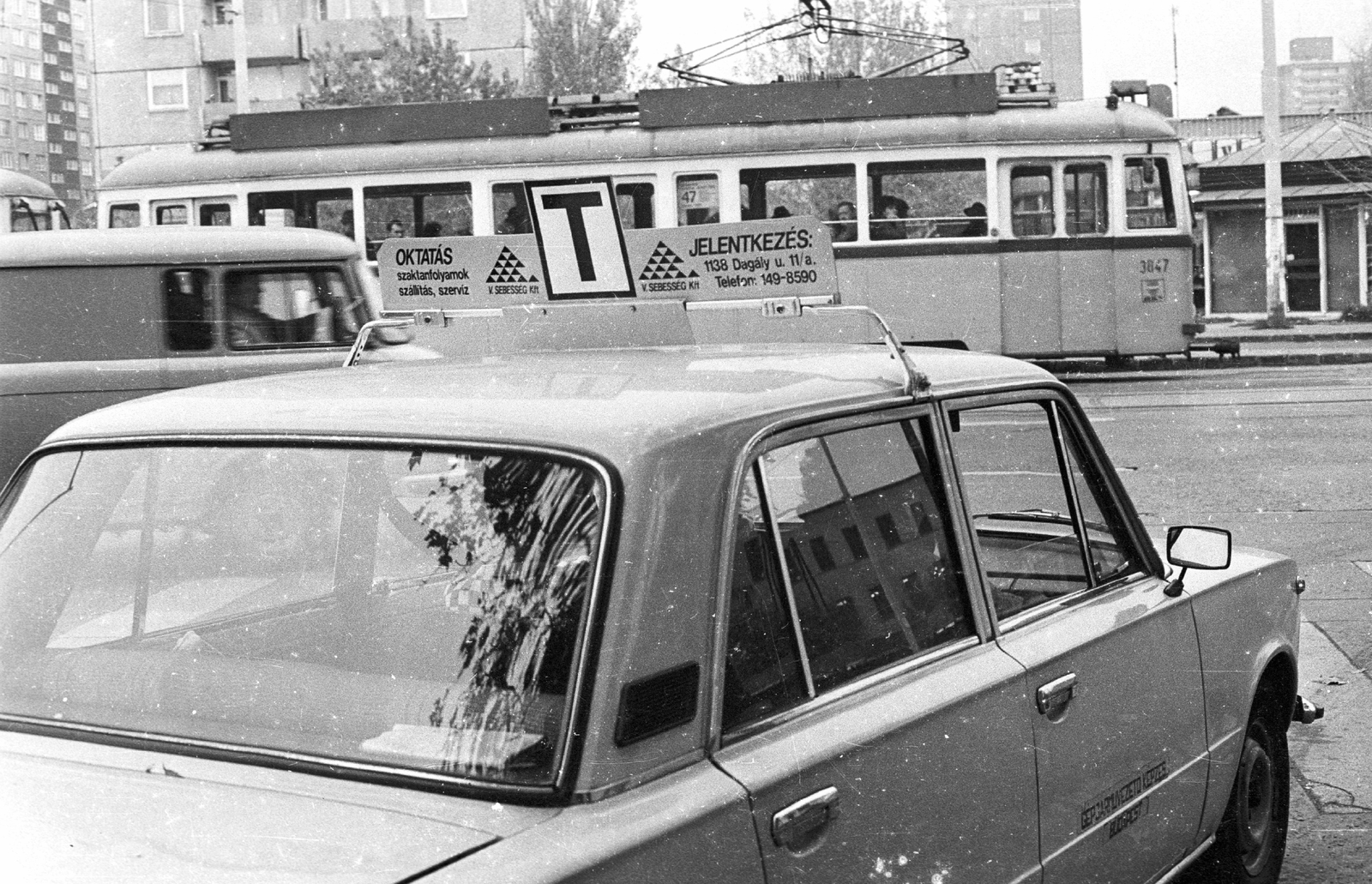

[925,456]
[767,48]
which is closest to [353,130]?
[925,456]

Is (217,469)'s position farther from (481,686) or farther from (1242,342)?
(1242,342)

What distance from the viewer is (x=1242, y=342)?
2747 cm

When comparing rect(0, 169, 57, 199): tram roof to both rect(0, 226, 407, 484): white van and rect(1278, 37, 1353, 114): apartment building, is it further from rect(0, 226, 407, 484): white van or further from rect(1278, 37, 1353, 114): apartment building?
rect(1278, 37, 1353, 114): apartment building

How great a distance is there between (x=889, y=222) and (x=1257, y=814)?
16.2 metres

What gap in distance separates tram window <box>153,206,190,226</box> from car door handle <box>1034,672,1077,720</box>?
18889mm

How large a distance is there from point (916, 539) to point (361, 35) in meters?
55.9

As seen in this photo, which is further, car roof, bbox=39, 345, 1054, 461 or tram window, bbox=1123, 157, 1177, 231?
tram window, bbox=1123, 157, 1177, 231

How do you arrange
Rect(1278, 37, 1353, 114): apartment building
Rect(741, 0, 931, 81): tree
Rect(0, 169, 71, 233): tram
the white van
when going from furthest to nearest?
1. Rect(1278, 37, 1353, 114): apartment building
2. Rect(741, 0, 931, 81): tree
3. Rect(0, 169, 71, 233): tram
4. the white van

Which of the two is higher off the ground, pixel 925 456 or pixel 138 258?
pixel 138 258

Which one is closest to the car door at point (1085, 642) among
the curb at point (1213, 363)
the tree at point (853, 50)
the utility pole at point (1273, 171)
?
the curb at point (1213, 363)

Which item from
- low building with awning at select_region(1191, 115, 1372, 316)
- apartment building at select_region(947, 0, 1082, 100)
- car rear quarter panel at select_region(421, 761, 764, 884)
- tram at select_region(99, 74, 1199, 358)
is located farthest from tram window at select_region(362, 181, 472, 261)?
apartment building at select_region(947, 0, 1082, 100)

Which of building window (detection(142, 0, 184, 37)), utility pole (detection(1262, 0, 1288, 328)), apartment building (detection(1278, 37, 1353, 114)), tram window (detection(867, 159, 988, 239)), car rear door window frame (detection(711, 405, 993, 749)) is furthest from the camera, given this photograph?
apartment building (detection(1278, 37, 1353, 114))

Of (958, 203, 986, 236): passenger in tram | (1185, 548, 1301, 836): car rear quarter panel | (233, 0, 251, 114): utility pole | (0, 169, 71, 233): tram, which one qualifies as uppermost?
(233, 0, 251, 114): utility pole

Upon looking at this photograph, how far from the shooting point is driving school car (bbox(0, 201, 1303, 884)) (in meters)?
2.15
